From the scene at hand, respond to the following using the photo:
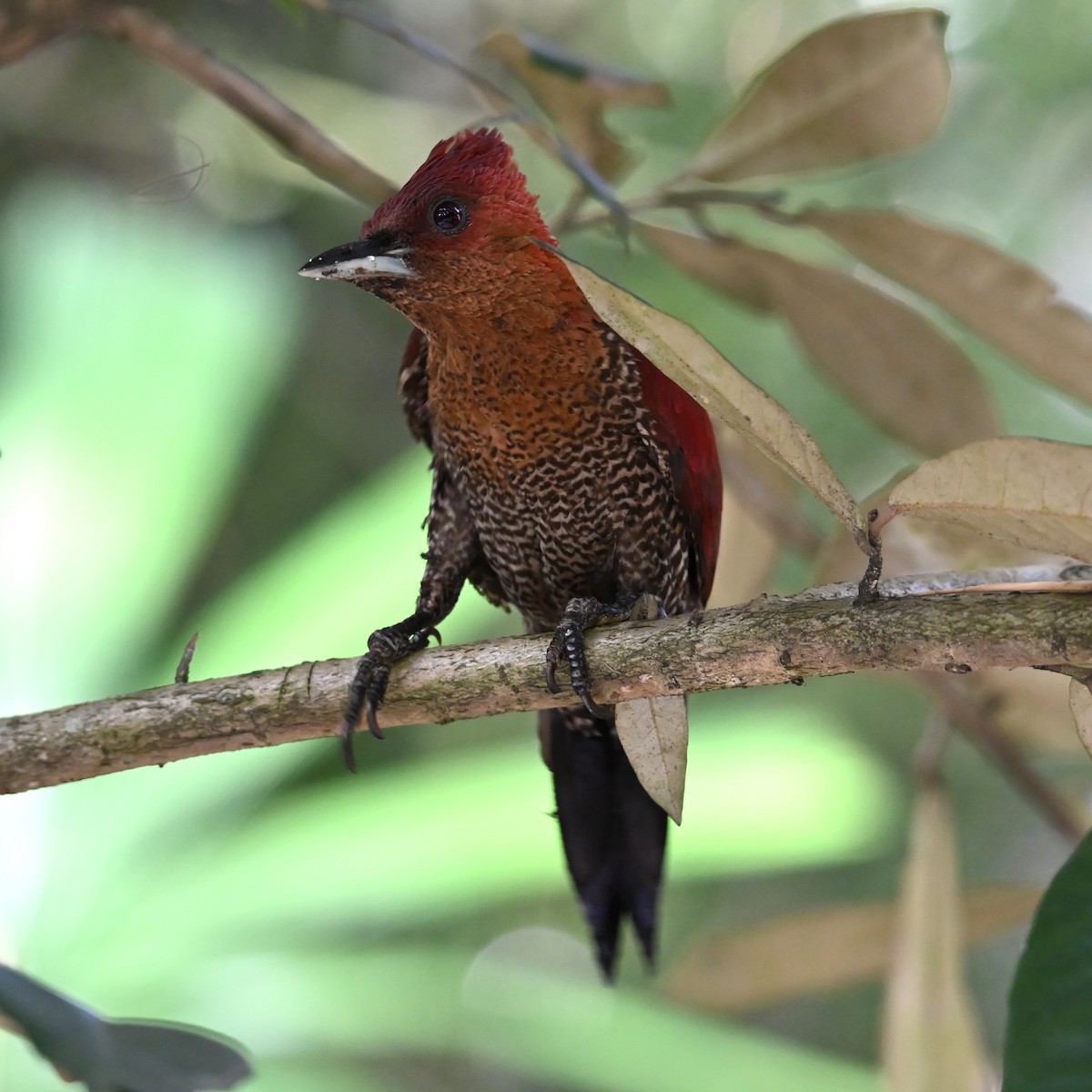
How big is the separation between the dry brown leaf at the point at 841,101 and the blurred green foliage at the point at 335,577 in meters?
0.72

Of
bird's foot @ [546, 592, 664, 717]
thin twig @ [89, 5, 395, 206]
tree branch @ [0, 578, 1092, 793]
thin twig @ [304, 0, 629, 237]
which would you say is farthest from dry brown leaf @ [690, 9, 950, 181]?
tree branch @ [0, 578, 1092, 793]

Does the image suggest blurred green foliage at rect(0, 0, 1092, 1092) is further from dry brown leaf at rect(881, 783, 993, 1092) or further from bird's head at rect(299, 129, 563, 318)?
dry brown leaf at rect(881, 783, 993, 1092)

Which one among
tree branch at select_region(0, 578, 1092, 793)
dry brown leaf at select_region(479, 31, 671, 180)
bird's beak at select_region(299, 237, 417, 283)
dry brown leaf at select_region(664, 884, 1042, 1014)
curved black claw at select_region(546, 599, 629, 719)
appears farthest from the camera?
dry brown leaf at select_region(664, 884, 1042, 1014)

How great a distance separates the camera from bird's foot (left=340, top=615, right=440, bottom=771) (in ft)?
3.73

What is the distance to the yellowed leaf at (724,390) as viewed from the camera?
782mm

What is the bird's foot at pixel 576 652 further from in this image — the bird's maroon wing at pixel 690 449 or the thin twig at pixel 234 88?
the thin twig at pixel 234 88

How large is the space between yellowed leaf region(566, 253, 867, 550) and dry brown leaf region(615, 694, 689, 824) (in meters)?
0.30

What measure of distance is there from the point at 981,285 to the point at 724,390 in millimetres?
710

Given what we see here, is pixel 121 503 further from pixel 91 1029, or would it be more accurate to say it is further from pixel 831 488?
pixel 831 488

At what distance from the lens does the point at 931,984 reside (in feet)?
5.07

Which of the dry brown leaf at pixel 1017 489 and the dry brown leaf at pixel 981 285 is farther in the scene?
the dry brown leaf at pixel 981 285

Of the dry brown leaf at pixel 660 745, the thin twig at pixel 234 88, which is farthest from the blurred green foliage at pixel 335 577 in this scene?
the dry brown leaf at pixel 660 745

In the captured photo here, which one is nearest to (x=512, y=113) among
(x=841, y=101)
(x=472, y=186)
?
(x=472, y=186)

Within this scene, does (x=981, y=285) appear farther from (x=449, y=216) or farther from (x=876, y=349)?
(x=449, y=216)
